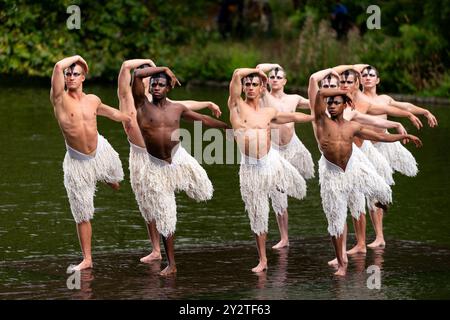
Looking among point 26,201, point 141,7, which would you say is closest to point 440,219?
point 26,201

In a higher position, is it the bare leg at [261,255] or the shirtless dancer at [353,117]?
the shirtless dancer at [353,117]

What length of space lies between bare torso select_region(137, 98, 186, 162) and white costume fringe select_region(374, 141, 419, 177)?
2.92 meters

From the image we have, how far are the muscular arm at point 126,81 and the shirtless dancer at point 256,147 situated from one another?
3.14 feet

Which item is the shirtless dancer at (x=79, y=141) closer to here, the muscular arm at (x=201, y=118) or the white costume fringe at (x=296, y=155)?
the muscular arm at (x=201, y=118)

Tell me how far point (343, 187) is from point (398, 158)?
2331 millimetres

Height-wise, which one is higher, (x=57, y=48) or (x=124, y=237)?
(x=57, y=48)

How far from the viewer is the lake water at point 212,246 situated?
1214 centimetres

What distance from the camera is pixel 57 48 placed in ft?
106

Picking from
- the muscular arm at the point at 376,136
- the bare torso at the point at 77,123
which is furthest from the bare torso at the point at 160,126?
the muscular arm at the point at 376,136
